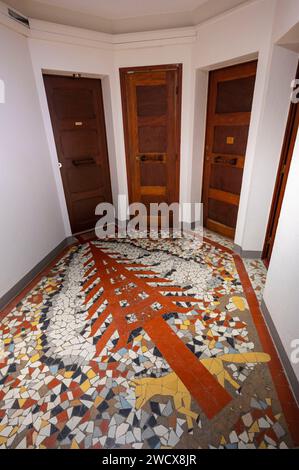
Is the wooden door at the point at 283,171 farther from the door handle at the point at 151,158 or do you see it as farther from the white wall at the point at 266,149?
the door handle at the point at 151,158

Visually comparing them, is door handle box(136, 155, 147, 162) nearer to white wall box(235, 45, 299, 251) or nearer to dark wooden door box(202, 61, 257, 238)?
dark wooden door box(202, 61, 257, 238)

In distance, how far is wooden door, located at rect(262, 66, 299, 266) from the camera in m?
2.39

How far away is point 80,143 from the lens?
3527mm

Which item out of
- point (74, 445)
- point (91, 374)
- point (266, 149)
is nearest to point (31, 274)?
point (91, 374)

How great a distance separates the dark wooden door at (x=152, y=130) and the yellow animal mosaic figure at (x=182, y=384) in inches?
102

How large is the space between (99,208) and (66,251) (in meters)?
0.99

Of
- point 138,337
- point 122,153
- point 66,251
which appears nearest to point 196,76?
point 122,153

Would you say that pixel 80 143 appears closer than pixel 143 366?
No

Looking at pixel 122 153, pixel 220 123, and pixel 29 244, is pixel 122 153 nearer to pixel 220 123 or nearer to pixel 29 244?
pixel 220 123

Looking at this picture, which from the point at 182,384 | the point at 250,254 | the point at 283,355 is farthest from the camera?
the point at 250,254

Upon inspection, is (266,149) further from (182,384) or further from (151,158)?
(182,384)

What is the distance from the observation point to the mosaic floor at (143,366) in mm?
1396

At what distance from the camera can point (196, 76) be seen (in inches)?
123

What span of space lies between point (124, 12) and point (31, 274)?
3369 mm
